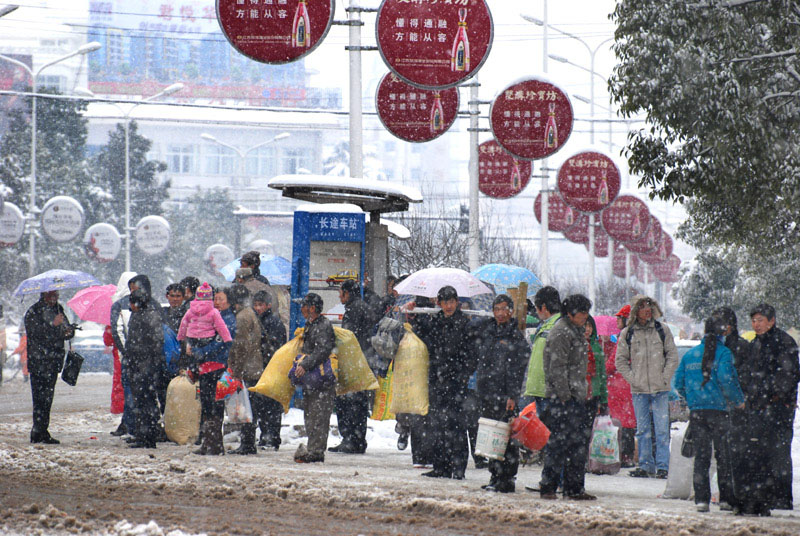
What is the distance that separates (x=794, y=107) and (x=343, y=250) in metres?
5.82

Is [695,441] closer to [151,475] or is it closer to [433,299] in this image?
[433,299]

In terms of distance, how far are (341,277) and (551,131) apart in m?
4.32

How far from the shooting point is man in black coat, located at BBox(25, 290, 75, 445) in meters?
11.9

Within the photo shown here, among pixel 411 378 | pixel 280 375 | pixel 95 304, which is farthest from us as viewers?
pixel 95 304

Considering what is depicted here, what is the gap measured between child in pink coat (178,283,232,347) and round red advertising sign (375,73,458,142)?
5.39 metres

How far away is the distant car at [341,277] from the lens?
14586 mm

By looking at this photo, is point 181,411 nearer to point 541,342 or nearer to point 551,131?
point 541,342

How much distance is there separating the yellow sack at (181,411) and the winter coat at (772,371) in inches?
229

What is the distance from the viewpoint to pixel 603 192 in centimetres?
2123

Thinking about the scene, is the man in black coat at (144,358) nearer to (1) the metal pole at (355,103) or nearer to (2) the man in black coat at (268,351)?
(2) the man in black coat at (268,351)

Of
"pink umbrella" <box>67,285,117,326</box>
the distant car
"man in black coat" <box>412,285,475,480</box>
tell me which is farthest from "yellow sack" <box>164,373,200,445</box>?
"man in black coat" <box>412,285,475,480</box>

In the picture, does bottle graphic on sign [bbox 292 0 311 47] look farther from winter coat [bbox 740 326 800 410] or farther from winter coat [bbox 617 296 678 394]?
winter coat [bbox 740 326 800 410]

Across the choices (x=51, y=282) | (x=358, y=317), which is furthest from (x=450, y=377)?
(x=51, y=282)

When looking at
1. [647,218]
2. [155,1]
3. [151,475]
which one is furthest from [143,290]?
[155,1]
